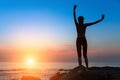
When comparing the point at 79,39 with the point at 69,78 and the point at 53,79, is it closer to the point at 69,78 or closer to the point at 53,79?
the point at 69,78

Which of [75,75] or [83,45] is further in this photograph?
[83,45]

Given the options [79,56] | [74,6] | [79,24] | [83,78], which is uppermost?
[74,6]

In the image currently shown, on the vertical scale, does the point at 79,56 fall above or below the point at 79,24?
below

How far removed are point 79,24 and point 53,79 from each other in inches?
250

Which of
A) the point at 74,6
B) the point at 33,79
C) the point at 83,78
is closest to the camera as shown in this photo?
the point at 83,78

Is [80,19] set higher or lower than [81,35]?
higher

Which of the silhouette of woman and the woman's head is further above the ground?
the woman's head

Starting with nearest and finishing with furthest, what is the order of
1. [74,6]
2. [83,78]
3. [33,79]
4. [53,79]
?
[83,78], [74,6], [53,79], [33,79]

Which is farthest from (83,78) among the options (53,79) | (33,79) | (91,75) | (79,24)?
(33,79)

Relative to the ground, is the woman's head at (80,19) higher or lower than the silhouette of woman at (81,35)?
higher

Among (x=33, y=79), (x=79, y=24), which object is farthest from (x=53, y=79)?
(x=33, y=79)

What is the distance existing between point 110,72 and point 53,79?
5896 mm

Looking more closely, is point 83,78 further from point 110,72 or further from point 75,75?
point 110,72

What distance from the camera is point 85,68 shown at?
16.0 meters
